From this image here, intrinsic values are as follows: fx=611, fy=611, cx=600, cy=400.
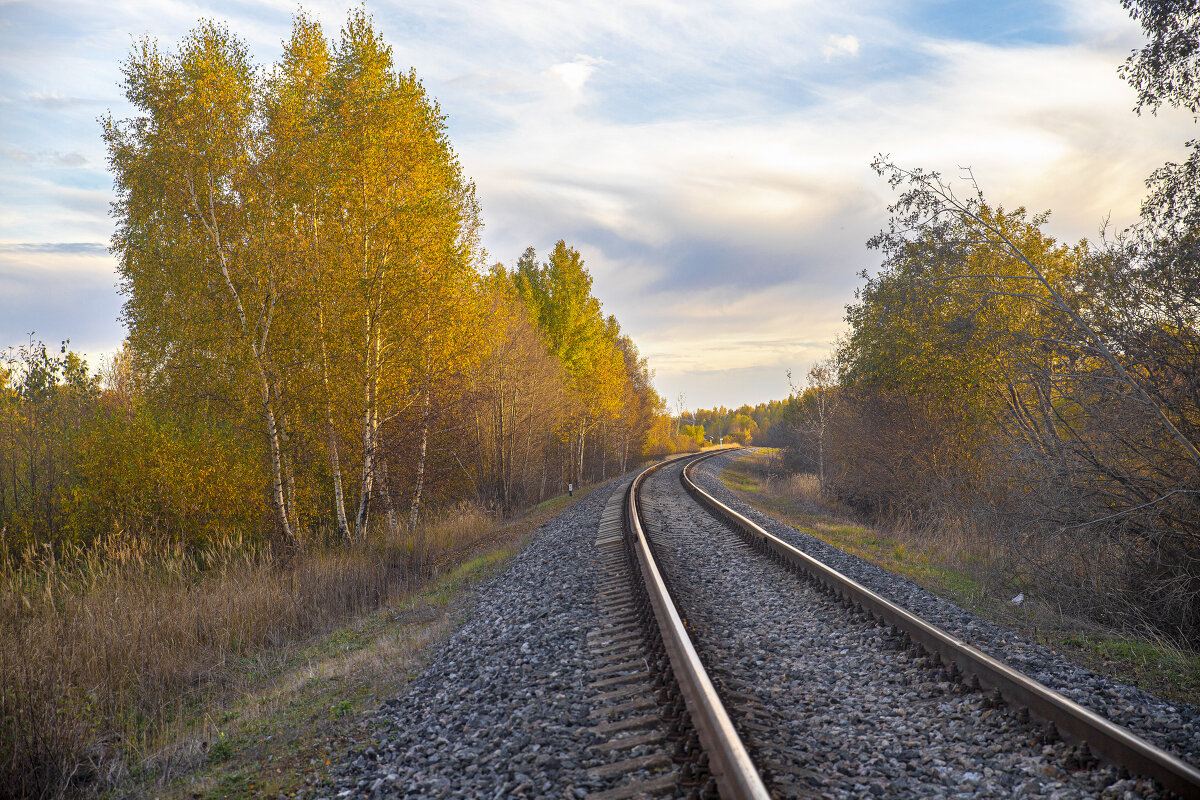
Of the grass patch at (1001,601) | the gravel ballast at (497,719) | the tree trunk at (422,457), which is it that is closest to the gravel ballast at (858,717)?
the gravel ballast at (497,719)

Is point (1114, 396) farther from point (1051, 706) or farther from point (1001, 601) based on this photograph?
point (1051, 706)

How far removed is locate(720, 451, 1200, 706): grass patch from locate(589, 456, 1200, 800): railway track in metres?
1.53

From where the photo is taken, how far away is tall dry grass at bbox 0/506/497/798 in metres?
4.47

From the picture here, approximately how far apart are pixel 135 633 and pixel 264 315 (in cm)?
754

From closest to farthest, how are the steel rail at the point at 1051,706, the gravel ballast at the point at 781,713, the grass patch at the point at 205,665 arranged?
the steel rail at the point at 1051,706
the gravel ballast at the point at 781,713
the grass patch at the point at 205,665

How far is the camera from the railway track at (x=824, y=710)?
3308mm

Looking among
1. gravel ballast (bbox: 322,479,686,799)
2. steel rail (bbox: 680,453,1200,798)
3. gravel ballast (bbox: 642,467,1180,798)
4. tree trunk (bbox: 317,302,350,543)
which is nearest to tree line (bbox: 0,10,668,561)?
tree trunk (bbox: 317,302,350,543)

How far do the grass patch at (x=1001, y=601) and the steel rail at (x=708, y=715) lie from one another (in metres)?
3.45

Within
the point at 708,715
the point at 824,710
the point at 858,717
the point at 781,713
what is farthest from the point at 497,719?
the point at 858,717

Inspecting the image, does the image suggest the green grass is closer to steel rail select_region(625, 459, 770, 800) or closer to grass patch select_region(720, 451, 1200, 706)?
steel rail select_region(625, 459, 770, 800)

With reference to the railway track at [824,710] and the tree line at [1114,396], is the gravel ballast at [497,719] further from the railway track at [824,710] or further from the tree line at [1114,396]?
the tree line at [1114,396]

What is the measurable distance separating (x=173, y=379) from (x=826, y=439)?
20582 mm

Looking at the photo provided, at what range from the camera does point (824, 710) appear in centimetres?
436

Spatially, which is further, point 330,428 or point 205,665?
point 330,428
